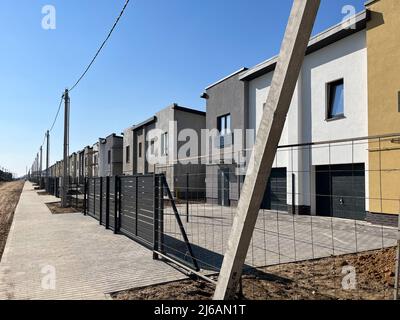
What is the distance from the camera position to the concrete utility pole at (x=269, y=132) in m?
3.01

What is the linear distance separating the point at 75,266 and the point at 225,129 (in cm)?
1622

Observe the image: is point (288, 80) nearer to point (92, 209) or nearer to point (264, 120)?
point (264, 120)

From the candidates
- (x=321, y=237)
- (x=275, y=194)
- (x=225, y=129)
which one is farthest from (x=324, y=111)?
(x=225, y=129)

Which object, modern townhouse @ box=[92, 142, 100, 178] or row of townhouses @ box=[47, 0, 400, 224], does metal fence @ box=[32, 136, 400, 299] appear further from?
modern townhouse @ box=[92, 142, 100, 178]

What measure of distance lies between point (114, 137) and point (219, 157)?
87.6 feet

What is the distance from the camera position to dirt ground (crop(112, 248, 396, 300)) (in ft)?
16.2

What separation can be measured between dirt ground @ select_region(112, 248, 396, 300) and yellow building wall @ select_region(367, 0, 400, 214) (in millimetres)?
5614

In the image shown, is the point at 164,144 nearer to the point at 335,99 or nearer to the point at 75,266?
the point at 335,99

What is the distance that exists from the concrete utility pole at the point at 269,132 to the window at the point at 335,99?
11933 mm

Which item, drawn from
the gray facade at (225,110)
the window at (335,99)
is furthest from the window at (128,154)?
the window at (335,99)

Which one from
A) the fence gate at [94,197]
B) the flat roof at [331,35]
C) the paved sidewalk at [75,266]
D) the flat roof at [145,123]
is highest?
the flat roof at [331,35]

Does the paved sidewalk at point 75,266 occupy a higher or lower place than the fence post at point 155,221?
lower

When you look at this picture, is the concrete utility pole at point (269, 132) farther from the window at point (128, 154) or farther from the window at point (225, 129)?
the window at point (128, 154)

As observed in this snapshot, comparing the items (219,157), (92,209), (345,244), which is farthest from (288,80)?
(219,157)
